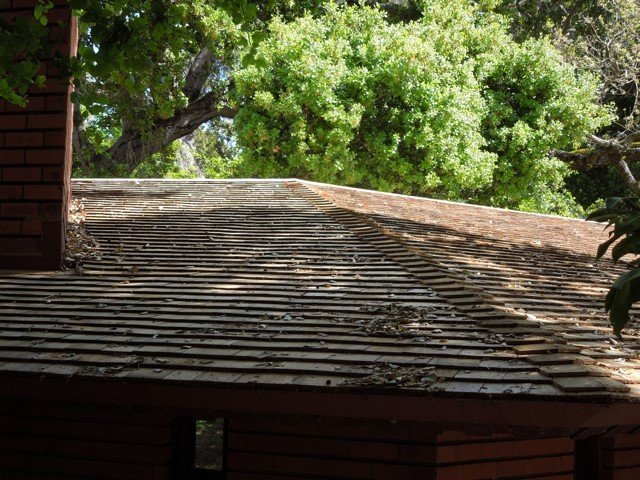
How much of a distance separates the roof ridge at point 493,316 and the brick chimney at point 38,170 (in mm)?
3010

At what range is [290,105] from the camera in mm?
21328

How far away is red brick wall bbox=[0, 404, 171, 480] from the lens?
5.74 meters

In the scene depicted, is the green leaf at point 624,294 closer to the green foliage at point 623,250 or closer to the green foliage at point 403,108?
the green foliage at point 623,250

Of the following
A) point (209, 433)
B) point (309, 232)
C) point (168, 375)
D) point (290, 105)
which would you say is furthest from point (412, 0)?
point (168, 375)

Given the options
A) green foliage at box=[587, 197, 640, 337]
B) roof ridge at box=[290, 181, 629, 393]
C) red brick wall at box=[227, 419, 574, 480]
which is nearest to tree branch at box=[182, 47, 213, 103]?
roof ridge at box=[290, 181, 629, 393]

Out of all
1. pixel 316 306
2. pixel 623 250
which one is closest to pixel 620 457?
pixel 316 306

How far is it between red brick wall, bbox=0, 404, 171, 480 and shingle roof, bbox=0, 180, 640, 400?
2.37 ft

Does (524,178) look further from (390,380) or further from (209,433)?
(390,380)

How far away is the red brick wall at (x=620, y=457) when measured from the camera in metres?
6.19

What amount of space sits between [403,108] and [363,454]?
17877 mm

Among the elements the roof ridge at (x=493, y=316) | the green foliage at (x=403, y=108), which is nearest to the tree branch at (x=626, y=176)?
the green foliage at (x=403, y=108)

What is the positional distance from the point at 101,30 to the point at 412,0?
21.1 meters

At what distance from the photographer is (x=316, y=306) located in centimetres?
597

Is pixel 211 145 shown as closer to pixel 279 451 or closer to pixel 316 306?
pixel 316 306
